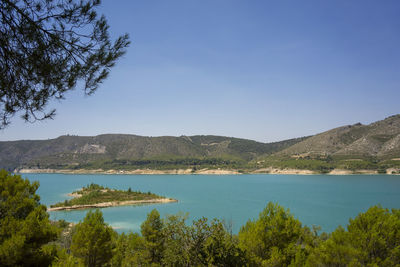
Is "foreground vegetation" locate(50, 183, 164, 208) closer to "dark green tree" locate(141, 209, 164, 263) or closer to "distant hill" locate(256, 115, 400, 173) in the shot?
"dark green tree" locate(141, 209, 164, 263)

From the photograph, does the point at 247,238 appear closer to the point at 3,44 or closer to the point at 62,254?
the point at 62,254

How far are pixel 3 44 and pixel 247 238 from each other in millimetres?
14221

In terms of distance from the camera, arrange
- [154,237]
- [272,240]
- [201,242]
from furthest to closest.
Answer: [154,237]
[272,240]
[201,242]

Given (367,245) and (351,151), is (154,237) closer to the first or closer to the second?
(367,245)

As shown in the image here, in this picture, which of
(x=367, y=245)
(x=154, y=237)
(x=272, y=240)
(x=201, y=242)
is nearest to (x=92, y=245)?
(x=154, y=237)

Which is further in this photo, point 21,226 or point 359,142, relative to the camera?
point 359,142

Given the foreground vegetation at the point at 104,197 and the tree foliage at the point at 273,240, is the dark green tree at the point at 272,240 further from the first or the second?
the foreground vegetation at the point at 104,197

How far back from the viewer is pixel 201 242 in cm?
1262

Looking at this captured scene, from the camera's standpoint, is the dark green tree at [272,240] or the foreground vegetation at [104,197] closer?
the dark green tree at [272,240]

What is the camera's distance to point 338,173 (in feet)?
426

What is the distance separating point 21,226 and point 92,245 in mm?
8697

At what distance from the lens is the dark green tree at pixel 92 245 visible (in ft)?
57.7

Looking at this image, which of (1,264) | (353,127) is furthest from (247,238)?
(353,127)

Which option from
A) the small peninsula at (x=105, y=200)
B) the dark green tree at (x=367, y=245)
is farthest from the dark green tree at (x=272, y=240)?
the small peninsula at (x=105, y=200)
